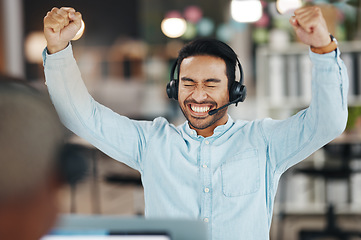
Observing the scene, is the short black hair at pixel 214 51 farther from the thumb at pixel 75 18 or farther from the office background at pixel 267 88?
the office background at pixel 267 88

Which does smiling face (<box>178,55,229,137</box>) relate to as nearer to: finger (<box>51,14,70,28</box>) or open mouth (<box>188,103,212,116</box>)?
open mouth (<box>188,103,212,116</box>)

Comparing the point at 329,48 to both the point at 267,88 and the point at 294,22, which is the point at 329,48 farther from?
the point at 267,88

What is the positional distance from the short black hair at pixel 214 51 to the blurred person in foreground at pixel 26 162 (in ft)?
1.69

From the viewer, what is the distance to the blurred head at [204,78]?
755mm

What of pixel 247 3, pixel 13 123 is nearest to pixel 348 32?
pixel 247 3

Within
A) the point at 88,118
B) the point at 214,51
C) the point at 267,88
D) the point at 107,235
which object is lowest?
the point at 107,235

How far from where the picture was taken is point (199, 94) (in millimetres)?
764

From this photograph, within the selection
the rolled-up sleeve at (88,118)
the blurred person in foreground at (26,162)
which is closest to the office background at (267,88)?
the rolled-up sleeve at (88,118)

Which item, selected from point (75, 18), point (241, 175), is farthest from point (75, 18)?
point (241, 175)

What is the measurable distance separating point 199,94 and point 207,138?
82mm

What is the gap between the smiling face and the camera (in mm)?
757

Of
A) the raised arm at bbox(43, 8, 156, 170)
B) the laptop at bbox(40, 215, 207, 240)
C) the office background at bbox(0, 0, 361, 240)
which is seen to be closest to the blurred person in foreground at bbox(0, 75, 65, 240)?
the laptop at bbox(40, 215, 207, 240)

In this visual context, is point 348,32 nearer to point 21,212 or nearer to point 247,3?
point 247,3

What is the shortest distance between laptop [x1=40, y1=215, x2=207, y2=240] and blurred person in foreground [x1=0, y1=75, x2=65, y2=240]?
0.40 ft
